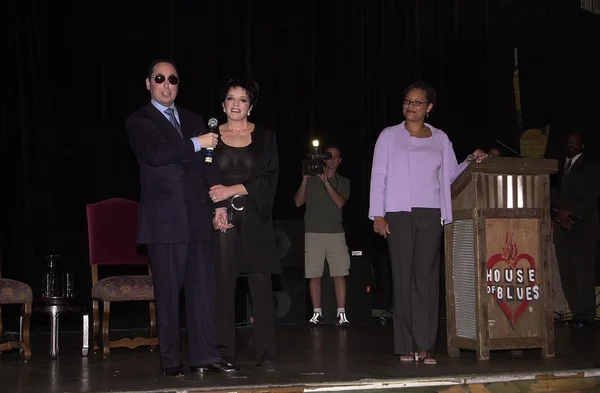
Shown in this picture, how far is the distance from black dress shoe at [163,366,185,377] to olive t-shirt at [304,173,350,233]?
3.58 m

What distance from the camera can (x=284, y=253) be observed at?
307 inches

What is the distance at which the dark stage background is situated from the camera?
23.9 feet

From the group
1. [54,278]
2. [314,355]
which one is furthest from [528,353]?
[54,278]

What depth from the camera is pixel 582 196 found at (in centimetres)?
770

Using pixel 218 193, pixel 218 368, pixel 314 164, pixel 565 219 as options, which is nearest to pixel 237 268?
pixel 218 193

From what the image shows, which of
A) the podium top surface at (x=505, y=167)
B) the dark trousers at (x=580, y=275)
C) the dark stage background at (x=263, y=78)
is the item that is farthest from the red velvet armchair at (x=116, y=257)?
the dark trousers at (x=580, y=275)

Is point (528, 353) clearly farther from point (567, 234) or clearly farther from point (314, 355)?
point (567, 234)

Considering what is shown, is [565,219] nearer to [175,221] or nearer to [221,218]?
[221,218]

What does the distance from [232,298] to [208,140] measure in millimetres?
859

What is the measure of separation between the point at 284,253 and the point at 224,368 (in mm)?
3297

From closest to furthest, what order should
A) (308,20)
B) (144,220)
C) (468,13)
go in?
(144,220)
(308,20)
(468,13)

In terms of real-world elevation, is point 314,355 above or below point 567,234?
below

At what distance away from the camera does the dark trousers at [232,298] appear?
15.1 feet

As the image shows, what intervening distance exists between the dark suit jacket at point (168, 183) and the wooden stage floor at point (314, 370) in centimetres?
74
